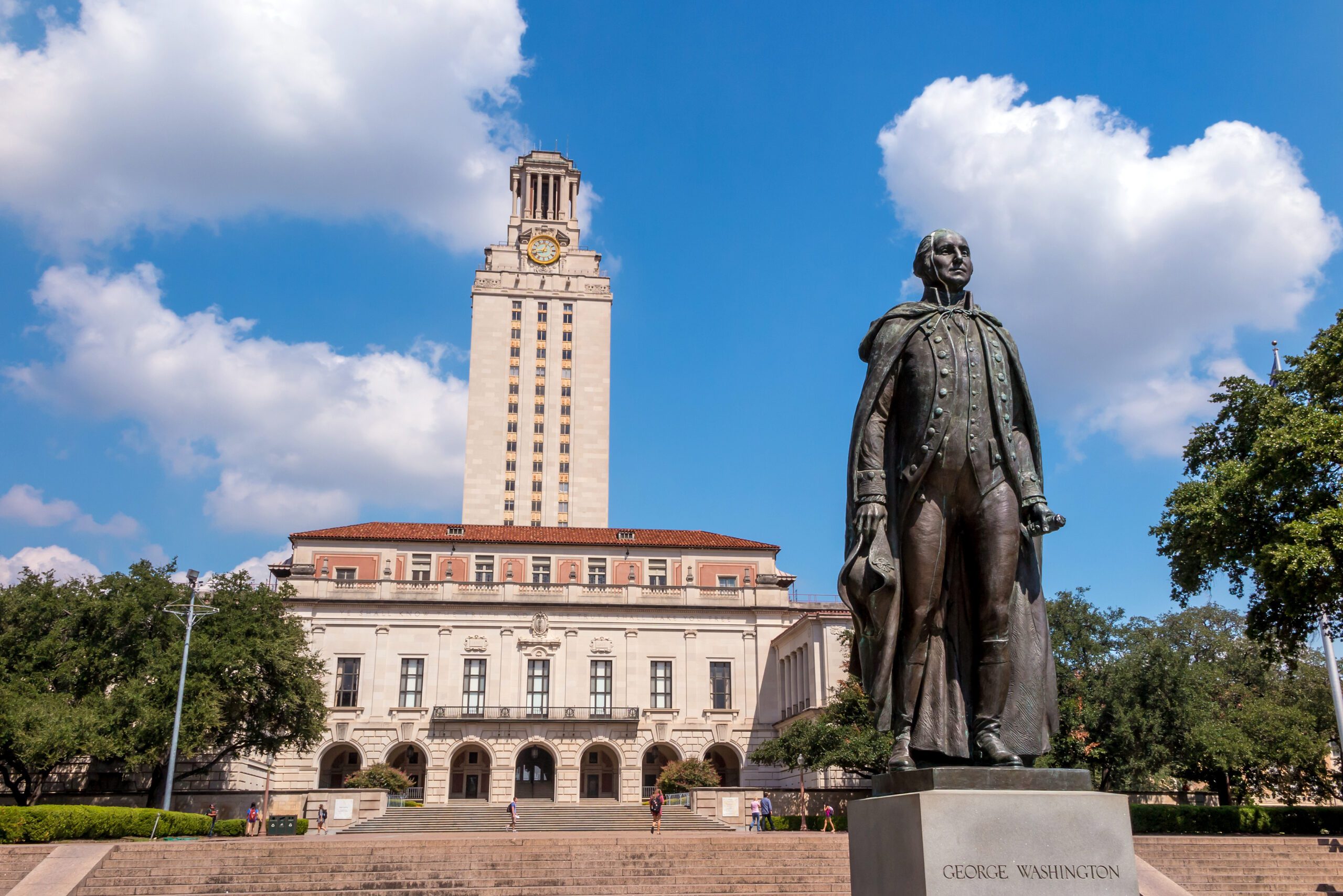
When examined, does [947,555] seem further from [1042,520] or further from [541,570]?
[541,570]

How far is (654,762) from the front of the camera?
6347 centimetres

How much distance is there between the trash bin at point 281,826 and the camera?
41.0 meters

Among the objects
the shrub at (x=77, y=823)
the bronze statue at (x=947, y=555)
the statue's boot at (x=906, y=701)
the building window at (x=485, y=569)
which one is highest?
the building window at (x=485, y=569)

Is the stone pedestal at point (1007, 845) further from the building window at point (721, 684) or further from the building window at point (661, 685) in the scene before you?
the building window at point (721, 684)

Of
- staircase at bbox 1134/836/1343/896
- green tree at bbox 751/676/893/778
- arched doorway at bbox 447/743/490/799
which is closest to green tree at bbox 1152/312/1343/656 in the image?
staircase at bbox 1134/836/1343/896

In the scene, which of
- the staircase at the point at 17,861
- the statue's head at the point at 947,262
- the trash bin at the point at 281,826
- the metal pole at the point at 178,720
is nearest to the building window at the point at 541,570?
the trash bin at the point at 281,826

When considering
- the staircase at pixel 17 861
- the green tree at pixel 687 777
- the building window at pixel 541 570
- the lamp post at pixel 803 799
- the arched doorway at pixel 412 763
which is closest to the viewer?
the staircase at pixel 17 861

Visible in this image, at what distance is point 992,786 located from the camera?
5531 mm

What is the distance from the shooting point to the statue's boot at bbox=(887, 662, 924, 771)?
5949mm

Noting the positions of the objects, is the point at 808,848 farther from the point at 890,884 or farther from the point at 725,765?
the point at 725,765

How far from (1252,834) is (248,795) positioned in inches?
1539

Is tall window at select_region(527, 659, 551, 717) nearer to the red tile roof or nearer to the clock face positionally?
the red tile roof

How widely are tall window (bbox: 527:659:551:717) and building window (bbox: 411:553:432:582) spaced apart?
8.75 meters

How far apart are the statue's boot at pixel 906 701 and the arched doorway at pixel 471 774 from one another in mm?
58385
